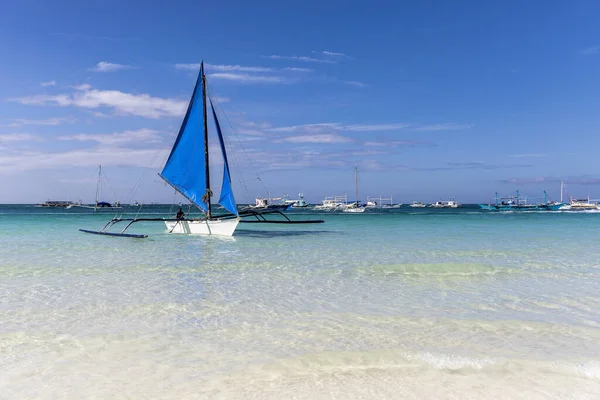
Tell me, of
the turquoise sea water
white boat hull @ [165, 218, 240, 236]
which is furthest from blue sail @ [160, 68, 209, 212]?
the turquoise sea water

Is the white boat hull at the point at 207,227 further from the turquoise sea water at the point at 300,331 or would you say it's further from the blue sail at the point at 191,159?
the turquoise sea water at the point at 300,331

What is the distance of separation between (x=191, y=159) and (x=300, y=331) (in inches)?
818

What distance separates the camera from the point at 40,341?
6.62 m

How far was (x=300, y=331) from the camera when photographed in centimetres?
718

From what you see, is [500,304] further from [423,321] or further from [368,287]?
[368,287]

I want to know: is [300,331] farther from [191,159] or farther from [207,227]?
[191,159]

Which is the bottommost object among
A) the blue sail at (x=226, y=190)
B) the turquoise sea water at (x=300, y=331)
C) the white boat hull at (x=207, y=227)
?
the turquoise sea water at (x=300, y=331)

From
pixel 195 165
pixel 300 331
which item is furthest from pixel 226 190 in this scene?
pixel 300 331

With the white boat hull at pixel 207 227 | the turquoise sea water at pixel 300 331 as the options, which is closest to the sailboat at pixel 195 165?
the white boat hull at pixel 207 227

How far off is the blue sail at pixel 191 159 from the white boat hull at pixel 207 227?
1.02m

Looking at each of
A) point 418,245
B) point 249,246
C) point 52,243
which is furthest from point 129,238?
point 418,245

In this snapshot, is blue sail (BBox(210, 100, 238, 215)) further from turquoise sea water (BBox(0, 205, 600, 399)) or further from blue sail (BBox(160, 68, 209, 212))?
turquoise sea water (BBox(0, 205, 600, 399))

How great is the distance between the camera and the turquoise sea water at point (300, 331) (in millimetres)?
5117

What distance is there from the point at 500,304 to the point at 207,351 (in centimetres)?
599
